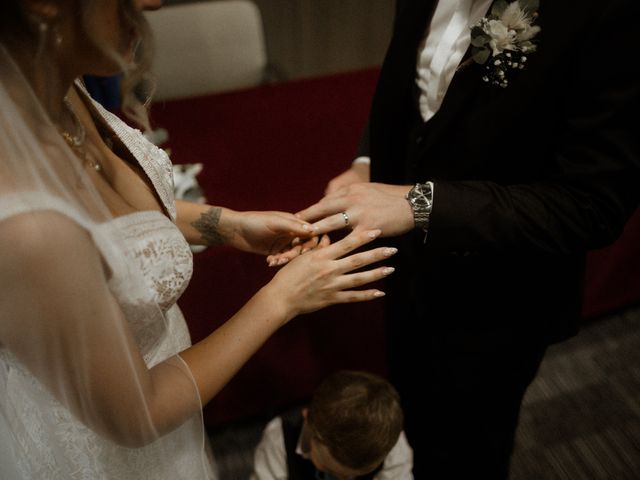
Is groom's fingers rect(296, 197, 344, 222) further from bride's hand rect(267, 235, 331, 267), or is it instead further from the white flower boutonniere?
the white flower boutonniere

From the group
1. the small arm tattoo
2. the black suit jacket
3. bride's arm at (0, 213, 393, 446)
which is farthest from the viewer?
the small arm tattoo

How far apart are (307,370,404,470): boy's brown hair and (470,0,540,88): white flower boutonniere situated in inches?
28.9

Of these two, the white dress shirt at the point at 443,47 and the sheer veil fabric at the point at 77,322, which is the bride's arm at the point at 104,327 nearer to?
the sheer veil fabric at the point at 77,322

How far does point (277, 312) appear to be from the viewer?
0.92 meters

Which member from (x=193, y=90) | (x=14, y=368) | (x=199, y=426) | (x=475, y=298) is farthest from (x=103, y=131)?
(x=193, y=90)

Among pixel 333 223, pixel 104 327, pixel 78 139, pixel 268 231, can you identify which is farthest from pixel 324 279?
pixel 78 139

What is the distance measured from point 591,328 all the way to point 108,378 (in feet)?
6.51

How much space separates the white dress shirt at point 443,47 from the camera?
104 centimetres

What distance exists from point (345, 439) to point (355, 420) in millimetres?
48

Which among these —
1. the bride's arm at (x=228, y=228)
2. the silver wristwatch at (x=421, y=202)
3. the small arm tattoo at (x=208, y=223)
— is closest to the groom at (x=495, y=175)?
the silver wristwatch at (x=421, y=202)

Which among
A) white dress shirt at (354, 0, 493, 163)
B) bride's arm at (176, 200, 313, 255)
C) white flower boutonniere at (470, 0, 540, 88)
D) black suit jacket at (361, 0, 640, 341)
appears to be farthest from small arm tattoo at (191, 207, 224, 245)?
white flower boutonniere at (470, 0, 540, 88)

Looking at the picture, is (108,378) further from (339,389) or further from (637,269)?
(637,269)

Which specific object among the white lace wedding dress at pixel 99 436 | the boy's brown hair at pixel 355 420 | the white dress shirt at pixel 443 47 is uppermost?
the white dress shirt at pixel 443 47

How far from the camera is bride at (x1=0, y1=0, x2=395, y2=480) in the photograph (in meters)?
0.63
